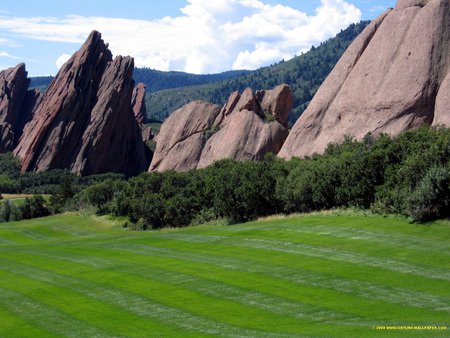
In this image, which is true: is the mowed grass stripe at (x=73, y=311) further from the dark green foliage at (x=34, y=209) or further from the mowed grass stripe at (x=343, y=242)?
the dark green foliage at (x=34, y=209)

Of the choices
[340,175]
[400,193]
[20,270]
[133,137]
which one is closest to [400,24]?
[340,175]

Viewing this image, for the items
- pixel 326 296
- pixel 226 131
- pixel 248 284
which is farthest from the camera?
pixel 226 131

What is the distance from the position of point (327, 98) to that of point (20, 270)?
113 feet

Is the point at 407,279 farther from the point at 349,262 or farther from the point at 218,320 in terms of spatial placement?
the point at 218,320

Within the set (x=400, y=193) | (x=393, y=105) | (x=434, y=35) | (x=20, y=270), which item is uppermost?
(x=434, y=35)

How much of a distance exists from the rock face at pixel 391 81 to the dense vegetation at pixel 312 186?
257cm

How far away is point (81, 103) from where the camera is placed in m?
180

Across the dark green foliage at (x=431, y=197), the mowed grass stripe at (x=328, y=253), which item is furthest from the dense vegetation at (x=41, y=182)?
the dark green foliage at (x=431, y=197)

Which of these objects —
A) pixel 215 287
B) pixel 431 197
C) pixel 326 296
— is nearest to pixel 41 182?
pixel 431 197

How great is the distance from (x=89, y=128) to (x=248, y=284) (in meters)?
144

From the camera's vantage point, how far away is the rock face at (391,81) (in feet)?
195

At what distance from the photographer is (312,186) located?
59.4 metres

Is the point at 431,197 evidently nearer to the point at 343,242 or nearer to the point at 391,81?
the point at 343,242

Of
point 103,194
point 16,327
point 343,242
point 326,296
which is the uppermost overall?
point 103,194
